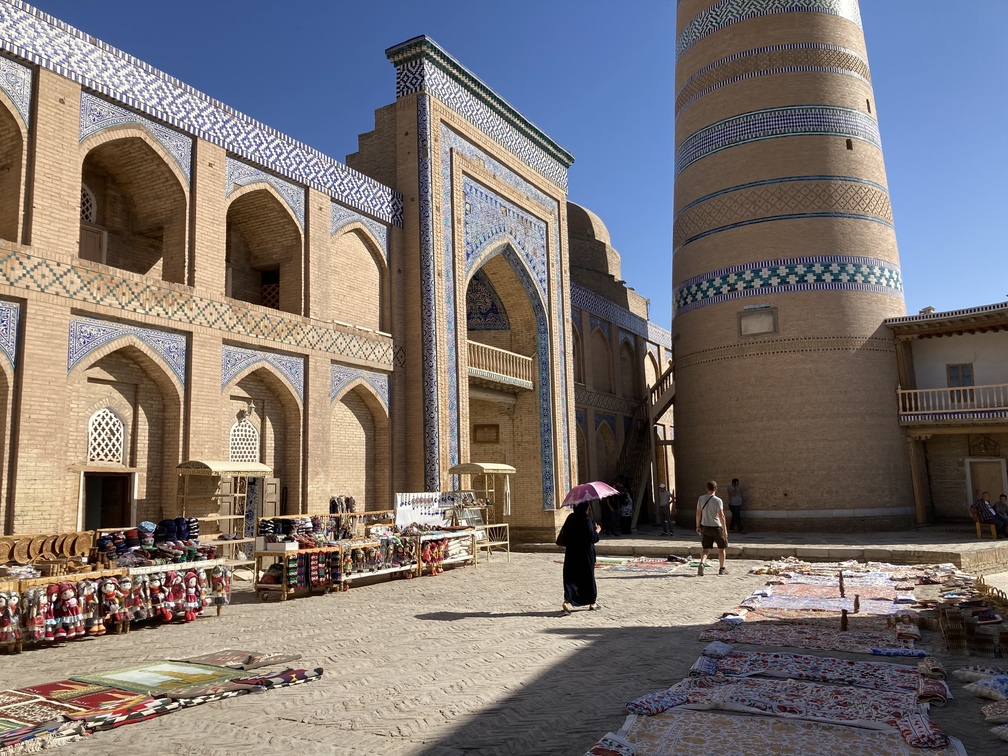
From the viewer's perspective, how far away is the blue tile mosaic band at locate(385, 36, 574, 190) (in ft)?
49.3

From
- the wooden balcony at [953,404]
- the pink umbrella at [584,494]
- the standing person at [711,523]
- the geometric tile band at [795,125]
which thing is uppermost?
the geometric tile band at [795,125]

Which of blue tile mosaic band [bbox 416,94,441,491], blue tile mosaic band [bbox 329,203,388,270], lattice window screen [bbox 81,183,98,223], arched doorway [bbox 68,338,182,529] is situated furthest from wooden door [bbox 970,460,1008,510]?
lattice window screen [bbox 81,183,98,223]

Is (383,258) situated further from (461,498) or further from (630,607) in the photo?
(630,607)

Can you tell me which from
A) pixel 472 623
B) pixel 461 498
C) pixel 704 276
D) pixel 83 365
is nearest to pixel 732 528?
pixel 704 276

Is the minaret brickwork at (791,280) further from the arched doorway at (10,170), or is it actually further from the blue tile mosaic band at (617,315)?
the arched doorway at (10,170)

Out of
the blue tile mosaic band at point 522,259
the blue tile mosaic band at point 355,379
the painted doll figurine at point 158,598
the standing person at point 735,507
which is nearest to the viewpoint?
the painted doll figurine at point 158,598

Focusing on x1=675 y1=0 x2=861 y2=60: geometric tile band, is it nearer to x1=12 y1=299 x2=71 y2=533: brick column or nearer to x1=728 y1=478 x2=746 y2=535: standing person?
x1=728 y1=478 x2=746 y2=535: standing person

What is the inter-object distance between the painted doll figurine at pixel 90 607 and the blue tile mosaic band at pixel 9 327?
309 cm

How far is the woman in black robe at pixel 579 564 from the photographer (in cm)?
838

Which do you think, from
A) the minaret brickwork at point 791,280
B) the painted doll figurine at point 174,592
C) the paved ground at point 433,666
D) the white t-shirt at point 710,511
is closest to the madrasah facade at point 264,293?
the painted doll figurine at point 174,592

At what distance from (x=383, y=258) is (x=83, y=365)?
6131 millimetres

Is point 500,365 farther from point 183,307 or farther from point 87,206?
point 87,206

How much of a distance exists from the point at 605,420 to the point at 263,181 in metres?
13.9

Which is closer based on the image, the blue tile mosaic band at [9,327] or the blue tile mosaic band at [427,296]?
the blue tile mosaic band at [9,327]
